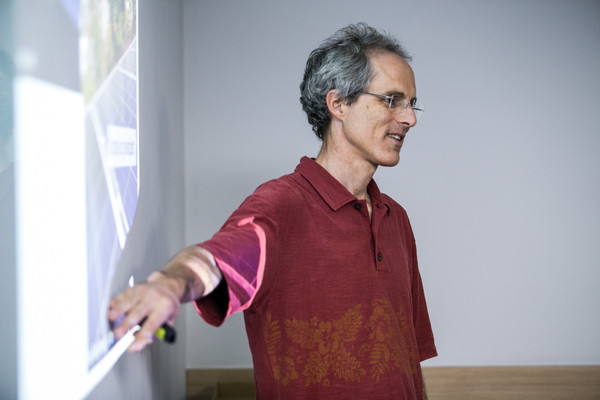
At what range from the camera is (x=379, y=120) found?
60.8 inches

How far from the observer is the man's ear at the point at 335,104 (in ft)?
5.21

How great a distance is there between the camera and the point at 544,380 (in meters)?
2.75

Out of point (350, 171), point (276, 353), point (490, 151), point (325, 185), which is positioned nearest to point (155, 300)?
point (276, 353)

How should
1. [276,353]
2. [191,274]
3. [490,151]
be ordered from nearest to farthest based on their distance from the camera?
[191,274]
[276,353]
[490,151]

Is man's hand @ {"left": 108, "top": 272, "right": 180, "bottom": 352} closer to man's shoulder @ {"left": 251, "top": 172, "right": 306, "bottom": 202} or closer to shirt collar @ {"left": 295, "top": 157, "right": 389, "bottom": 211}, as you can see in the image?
man's shoulder @ {"left": 251, "top": 172, "right": 306, "bottom": 202}

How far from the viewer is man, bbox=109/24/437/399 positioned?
116 cm

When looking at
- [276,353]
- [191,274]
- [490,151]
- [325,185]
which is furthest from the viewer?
[490,151]

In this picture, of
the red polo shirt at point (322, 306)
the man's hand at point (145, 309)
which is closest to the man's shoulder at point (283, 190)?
the red polo shirt at point (322, 306)

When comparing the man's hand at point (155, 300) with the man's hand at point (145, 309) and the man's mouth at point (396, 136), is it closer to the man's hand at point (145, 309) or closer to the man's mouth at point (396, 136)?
the man's hand at point (145, 309)

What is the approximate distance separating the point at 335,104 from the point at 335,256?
1.60 ft

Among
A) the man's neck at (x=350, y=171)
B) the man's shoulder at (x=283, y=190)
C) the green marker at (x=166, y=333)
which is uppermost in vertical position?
the man's neck at (x=350, y=171)

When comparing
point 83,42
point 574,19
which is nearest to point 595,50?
point 574,19

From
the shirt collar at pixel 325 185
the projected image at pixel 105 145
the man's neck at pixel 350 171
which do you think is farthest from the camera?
the man's neck at pixel 350 171

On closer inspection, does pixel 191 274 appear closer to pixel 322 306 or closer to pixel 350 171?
pixel 322 306
